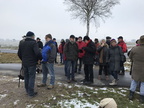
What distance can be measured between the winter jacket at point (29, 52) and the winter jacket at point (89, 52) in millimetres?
2118

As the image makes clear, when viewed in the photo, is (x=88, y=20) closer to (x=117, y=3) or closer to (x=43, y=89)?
(x=117, y=3)

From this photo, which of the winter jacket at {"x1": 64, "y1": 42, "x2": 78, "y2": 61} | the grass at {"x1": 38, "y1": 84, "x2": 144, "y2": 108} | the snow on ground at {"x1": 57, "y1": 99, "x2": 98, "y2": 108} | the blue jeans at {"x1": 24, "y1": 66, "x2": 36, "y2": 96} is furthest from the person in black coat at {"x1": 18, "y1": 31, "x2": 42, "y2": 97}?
the winter jacket at {"x1": 64, "y1": 42, "x2": 78, "y2": 61}

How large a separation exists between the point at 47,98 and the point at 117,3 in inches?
680

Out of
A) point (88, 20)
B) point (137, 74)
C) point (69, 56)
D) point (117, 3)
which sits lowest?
point (137, 74)

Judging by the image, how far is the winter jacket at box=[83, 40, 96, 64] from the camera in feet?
19.9

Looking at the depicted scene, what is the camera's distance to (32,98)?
16.4ft

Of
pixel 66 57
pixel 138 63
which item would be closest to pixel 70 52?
pixel 66 57

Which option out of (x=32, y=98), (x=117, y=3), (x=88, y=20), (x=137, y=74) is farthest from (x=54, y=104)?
(x=117, y=3)

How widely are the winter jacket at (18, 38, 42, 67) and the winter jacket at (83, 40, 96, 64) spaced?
212 centimetres

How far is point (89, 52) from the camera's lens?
20.3 feet

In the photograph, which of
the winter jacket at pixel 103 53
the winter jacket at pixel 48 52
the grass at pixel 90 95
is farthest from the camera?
the winter jacket at pixel 103 53

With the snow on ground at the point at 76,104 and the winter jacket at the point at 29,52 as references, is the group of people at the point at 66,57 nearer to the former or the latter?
the winter jacket at the point at 29,52

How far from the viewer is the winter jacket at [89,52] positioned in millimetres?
6055

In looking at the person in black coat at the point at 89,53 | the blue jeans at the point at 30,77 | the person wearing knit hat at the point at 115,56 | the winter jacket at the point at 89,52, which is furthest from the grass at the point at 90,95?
the winter jacket at the point at 89,52
